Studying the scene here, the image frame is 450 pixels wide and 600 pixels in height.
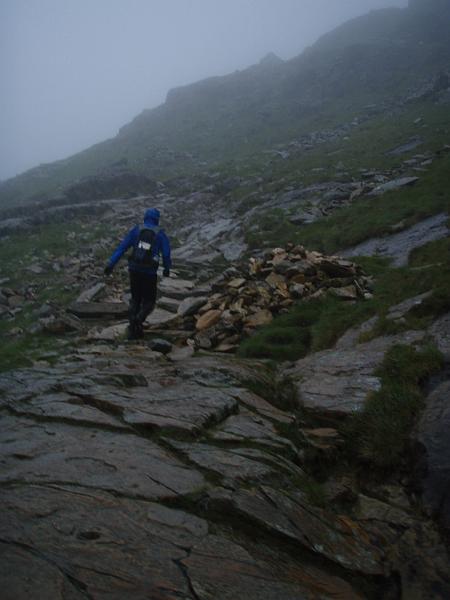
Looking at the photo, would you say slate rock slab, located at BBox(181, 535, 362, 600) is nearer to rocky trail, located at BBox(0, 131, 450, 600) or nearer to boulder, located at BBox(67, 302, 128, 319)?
rocky trail, located at BBox(0, 131, 450, 600)

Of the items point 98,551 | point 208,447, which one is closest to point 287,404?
point 208,447

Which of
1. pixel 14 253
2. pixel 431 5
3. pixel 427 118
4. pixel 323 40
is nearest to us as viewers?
pixel 14 253

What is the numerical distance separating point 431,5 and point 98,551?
130634 mm

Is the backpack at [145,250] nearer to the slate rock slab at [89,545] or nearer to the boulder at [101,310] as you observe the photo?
the boulder at [101,310]

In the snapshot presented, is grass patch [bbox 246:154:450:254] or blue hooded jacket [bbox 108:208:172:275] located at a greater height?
blue hooded jacket [bbox 108:208:172:275]

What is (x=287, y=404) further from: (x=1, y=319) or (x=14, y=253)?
(x=14, y=253)

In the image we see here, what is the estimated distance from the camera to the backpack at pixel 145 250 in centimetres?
957

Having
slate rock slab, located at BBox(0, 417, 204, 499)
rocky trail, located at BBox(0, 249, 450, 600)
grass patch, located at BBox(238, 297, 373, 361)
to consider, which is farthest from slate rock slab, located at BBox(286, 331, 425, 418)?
slate rock slab, located at BBox(0, 417, 204, 499)

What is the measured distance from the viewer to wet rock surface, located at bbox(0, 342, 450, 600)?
9.29 ft

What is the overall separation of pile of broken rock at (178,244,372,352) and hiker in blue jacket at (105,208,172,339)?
1.38 meters

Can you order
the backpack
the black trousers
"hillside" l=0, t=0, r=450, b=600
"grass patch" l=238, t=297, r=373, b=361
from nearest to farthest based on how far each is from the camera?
"hillside" l=0, t=0, r=450, b=600, "grass patch" l=238, t=297, r=373, b=361, the backpack, the black trousers

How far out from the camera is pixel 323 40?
351 feet

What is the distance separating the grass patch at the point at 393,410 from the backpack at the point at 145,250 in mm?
5929

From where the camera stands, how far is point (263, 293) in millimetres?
10812
